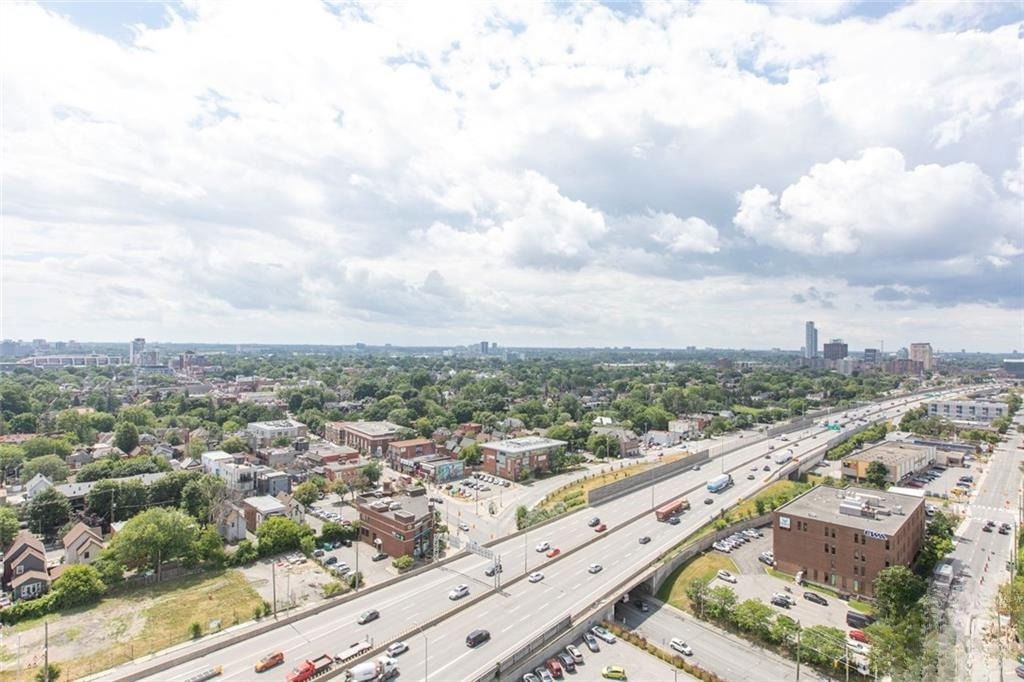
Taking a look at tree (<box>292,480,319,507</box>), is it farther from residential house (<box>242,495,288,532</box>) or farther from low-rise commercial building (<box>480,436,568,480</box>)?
low-rise commercial building (<box>480,436,568,480</box>)

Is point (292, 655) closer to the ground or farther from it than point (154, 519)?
closer to the ground

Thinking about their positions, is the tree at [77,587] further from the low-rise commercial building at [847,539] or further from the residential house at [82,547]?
the low-rise commercial building at [847,539]

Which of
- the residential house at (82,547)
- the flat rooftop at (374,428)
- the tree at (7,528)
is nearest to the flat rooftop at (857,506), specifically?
the residential house at (82,547)

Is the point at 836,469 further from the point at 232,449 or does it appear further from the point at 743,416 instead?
the point at 232,449

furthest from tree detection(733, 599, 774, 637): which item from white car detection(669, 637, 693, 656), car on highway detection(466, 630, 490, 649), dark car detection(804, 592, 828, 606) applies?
car on highway detection(466, 630, 490, 649)

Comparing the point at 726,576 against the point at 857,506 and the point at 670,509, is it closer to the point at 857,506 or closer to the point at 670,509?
the point at 670,509

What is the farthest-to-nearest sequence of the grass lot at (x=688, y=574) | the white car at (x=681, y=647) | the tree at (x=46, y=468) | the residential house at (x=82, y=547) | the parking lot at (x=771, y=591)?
the tree at (x=46, y=468)
the residential house at (x=82, y=547)
the grass lot at (x=688, y=574)
the parking lot at (x=771, y=591)
the white car at (x=681, y=647)

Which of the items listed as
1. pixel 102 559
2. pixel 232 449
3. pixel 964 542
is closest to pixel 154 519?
pixel 102 559
